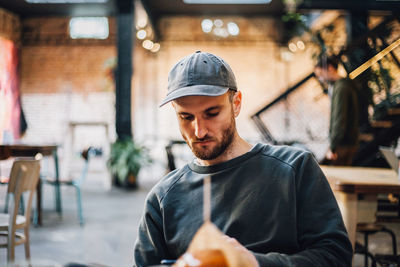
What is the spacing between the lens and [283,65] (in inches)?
437

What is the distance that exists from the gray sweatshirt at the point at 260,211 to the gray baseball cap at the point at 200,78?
23 centimetres

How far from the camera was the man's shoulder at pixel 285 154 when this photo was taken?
1.13 meters

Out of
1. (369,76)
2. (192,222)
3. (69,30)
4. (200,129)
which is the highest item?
(69,30)

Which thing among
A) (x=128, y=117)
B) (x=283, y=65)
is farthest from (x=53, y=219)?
(x=283, y=65)

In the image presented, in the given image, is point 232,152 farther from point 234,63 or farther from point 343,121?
point 234,63

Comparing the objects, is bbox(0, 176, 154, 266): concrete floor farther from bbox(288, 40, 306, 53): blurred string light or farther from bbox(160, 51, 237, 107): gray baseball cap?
bbox(288, 40, 306, 53): blurred string light

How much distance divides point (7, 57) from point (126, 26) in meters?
4.78

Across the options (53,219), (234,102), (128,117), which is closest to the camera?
(234,102)

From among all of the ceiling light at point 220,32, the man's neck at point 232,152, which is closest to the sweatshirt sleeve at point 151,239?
the man's neck at point 232,152

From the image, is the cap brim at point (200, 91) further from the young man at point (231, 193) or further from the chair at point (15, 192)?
the chair at point (15, 192)

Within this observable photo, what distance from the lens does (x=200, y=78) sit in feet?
3.58

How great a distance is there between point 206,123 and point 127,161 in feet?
19.6

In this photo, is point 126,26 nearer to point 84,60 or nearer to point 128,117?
point 128,117

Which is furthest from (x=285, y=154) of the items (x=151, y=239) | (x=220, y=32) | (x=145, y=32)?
(x=220, y=32)
